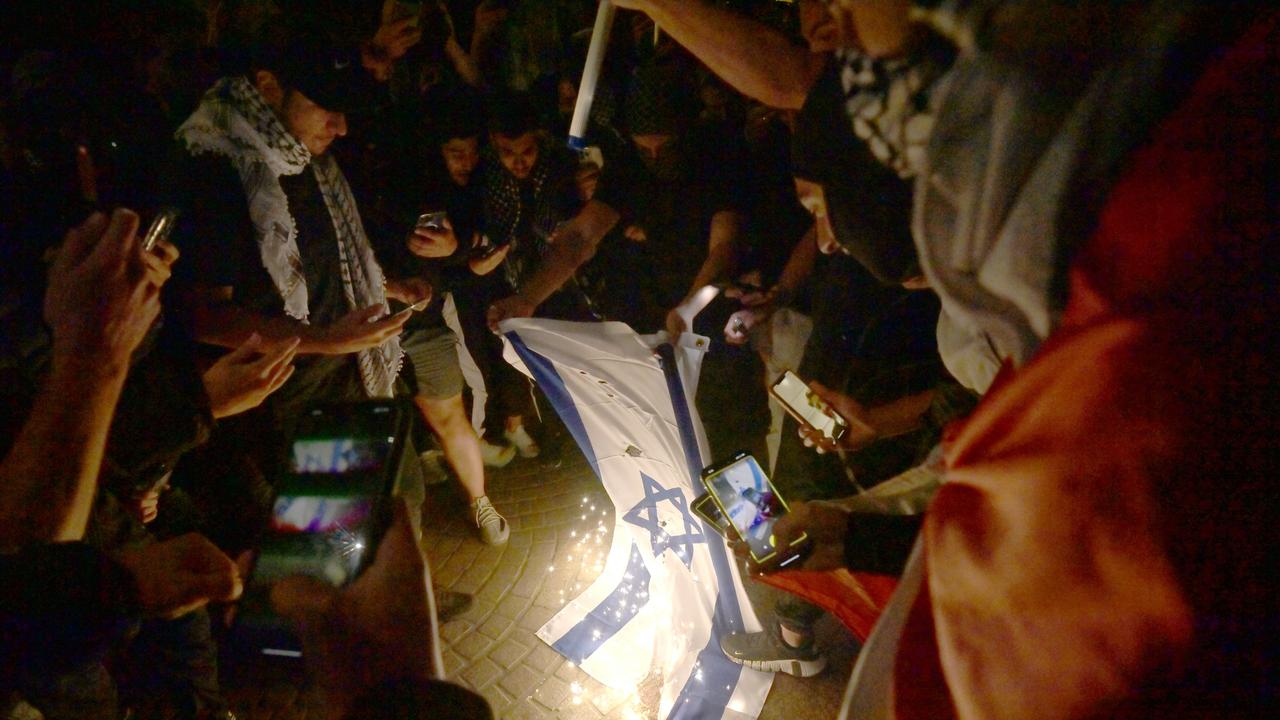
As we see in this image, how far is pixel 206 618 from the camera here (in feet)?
9.39

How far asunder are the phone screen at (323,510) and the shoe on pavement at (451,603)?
6.98 ft

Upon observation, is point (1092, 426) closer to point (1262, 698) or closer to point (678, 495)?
point (1262, 698)

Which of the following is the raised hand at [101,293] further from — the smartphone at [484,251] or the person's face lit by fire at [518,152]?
the person's face lit by fire at [518,152]

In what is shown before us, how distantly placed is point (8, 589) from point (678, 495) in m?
2.42

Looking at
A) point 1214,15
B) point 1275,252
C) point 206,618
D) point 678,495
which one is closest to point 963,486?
point 1275,252

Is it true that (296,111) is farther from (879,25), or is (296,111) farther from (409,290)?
(879,25)

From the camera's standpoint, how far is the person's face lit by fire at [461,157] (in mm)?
4340

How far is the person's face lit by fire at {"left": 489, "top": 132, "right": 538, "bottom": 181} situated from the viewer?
4.39 metres

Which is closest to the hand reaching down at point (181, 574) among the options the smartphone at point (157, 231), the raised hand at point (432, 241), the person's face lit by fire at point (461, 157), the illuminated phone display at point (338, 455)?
the illuminated phone display at point (338, 455)

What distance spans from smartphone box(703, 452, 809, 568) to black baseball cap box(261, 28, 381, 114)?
2.67 metres

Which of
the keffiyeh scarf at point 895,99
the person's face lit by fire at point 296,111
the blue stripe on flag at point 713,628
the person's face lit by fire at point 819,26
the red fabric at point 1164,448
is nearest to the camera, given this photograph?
the red fabric at point 1164,448

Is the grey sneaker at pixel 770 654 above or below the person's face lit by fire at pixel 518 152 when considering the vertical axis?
below

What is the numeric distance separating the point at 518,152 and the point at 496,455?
98.1 inches

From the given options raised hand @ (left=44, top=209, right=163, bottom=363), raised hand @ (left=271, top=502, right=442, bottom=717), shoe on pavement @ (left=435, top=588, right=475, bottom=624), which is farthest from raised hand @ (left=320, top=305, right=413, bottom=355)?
raised hand @ (left=271, top=502, right=442, bottom=717)
